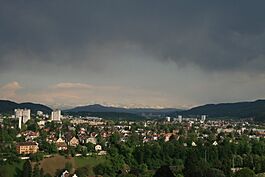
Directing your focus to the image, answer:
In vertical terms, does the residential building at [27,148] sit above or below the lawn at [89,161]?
above

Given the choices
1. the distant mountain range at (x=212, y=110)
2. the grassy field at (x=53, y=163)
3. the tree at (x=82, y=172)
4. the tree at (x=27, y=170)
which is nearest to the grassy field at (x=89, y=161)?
the grassy field at (x=53, y=163)

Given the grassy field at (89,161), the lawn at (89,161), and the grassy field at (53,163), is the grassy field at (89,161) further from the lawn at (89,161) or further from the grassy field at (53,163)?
the grassy field at (53,163)

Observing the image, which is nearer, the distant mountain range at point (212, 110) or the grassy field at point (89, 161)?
the grassy field at point (89, 161)

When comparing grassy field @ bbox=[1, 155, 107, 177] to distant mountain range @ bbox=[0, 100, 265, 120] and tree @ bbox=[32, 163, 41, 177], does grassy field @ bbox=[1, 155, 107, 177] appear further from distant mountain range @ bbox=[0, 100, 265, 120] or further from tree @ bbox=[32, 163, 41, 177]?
distant mountain range @ bbox=[0, 100, 265, 120]

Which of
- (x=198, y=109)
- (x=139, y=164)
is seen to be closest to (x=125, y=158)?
(x=139, y=164)

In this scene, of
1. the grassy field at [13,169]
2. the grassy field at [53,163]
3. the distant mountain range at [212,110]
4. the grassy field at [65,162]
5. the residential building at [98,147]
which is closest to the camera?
the grassy field at [13,169]

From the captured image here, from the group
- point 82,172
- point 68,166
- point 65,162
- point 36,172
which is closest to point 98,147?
point 65,162

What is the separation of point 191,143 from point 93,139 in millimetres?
8453

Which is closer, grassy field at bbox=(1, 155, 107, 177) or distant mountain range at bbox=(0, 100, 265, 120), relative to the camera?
grassy field at bbox=(1, 155, 107, 177)

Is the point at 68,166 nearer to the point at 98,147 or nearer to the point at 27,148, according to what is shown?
the point at 27,148

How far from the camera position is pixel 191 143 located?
35.3 meters

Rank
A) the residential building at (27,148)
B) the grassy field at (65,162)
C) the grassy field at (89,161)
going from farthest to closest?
the residential building at (27,148) → the grassy field at (89,161) → the grassy field at (65,162)

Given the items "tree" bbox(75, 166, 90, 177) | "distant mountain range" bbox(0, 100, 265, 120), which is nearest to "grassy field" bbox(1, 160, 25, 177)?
"tree" bbox(75, 166, 90, 177)

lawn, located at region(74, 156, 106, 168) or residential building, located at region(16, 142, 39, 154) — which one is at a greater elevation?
residential building, located at region(16, 142, 39, 154)
